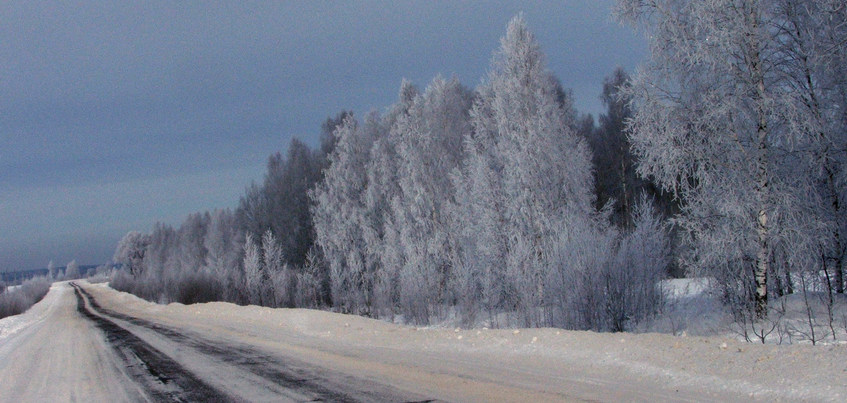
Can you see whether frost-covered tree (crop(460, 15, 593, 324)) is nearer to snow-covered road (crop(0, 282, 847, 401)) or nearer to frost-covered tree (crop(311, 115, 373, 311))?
snow-covered road (crop(0, 282, 847, 401))

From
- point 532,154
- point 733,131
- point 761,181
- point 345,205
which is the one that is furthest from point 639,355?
point 345,205

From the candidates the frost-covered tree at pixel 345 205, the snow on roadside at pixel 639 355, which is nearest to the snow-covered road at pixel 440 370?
the snow on roadside at pixel 639 355

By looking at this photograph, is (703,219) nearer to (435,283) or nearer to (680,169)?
(680,169)

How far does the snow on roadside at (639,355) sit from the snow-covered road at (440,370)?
18mm

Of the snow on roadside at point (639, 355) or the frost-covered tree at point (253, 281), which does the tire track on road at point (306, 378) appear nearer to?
the snow on roadside at point (639, 355)

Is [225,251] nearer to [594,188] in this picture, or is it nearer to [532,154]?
[594,188]

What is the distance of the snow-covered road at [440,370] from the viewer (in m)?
6.41

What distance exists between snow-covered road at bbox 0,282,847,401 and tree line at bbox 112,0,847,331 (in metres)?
3.76

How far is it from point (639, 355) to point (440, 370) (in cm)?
283

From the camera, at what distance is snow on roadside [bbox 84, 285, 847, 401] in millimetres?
6305

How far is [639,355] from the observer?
802 cm

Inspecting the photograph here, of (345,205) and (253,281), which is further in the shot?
(253,281)

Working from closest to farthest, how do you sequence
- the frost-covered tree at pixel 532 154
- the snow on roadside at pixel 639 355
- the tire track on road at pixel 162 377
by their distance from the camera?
1. the snow on roadside at pixel 639 355
2. the tire track on road at pixel 162 377
3. the frost-covered tree at pixel 532 154

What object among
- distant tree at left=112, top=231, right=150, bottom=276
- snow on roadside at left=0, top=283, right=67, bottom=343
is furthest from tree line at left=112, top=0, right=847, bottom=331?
distant tree at left=112, top=231, right=150, bottom=276
